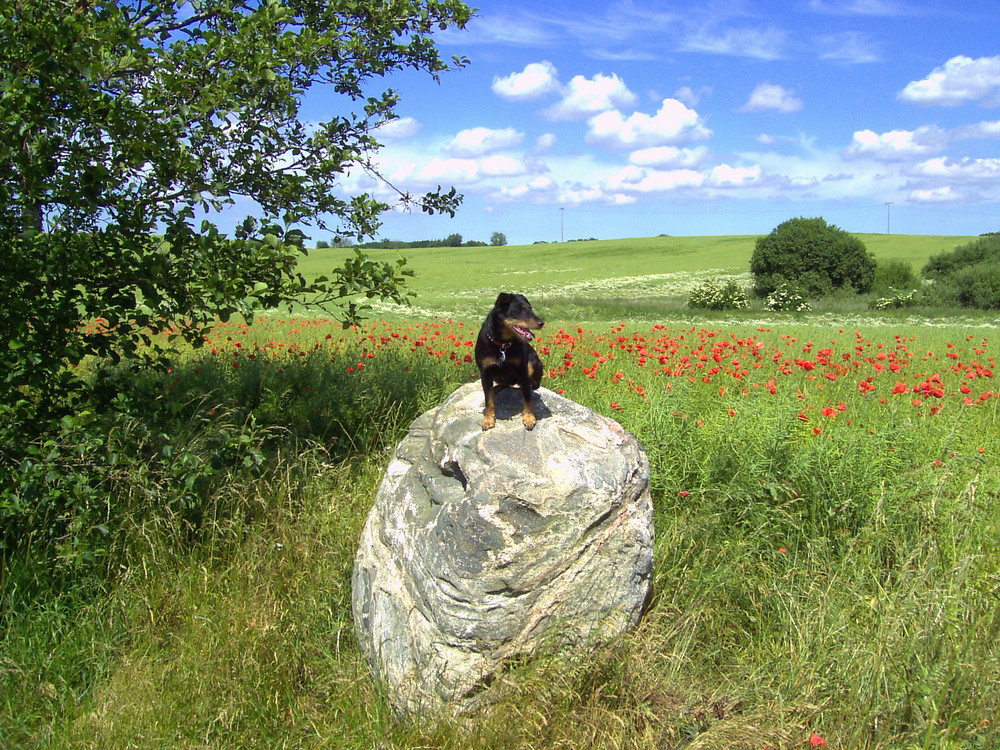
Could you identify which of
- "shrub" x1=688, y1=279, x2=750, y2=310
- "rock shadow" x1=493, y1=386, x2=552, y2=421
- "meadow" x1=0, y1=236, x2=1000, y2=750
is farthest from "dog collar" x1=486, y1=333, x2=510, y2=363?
"shrub" x1=688, y1=279, x2=750, y2=310

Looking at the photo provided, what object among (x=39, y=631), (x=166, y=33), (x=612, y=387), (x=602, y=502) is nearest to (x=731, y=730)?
(x=602, y=502)

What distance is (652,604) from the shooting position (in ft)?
13.4

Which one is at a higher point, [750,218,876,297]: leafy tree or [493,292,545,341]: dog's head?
[750,218,876,297]: leafy tree

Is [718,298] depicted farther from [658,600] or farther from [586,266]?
[658,600]

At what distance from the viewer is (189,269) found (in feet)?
15.2

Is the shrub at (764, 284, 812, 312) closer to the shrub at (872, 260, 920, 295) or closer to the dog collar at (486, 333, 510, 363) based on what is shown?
the shrub at (872, 260, 920, 295)

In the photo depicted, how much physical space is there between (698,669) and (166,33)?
18.9 ft

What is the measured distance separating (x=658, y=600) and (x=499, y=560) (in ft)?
4.02

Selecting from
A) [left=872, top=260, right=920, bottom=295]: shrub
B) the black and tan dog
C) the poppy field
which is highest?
[left=872, top=260, right=920, bottom=295]: shrub

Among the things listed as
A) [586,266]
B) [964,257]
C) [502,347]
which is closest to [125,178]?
[502,347]

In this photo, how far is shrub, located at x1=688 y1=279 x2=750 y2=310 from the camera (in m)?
35.6

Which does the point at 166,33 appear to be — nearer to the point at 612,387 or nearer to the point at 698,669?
the point at 612,387

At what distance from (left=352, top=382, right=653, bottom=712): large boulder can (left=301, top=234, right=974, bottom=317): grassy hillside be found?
2397 cm

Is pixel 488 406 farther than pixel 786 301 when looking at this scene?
No
